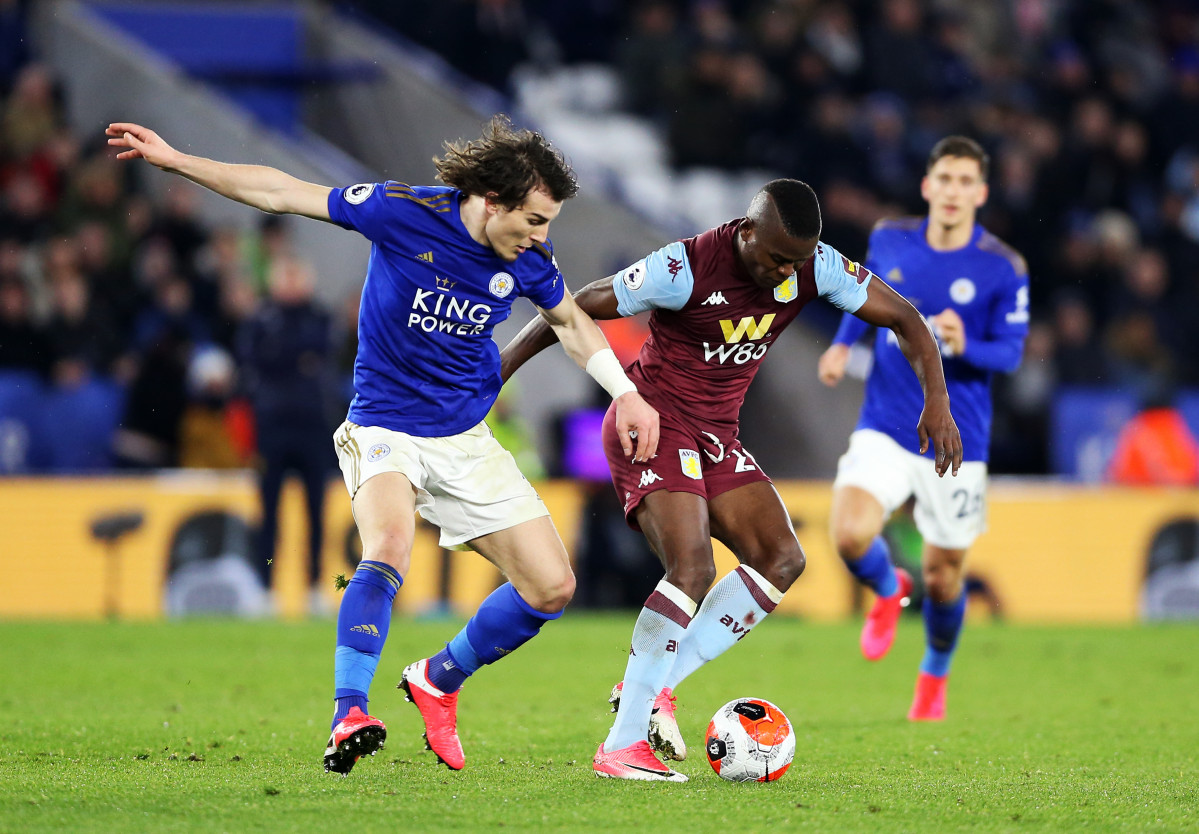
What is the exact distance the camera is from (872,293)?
18.8 ft

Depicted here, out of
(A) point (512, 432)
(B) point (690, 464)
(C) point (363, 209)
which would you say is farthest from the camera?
(A) point (512, 432)

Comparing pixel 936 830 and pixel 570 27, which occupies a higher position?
pixel 570 27

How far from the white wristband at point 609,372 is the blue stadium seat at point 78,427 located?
27.9 ft

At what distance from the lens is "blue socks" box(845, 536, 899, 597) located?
7.53 metres

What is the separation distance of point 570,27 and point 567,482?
7.56m

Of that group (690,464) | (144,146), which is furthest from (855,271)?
(144,146)

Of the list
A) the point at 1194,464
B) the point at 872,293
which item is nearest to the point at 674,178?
the point at 1194,464

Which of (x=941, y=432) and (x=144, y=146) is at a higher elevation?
(x=144, y=146)

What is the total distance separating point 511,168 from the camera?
Result: 17.1 ft

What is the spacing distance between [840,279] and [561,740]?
7.41 ft

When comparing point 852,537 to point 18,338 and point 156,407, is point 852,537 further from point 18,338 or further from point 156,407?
point 18,338

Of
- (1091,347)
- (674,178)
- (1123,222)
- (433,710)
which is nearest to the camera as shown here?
(433,710)

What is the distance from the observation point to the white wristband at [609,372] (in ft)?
17.8

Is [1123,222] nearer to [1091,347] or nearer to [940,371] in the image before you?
[1091,347]
